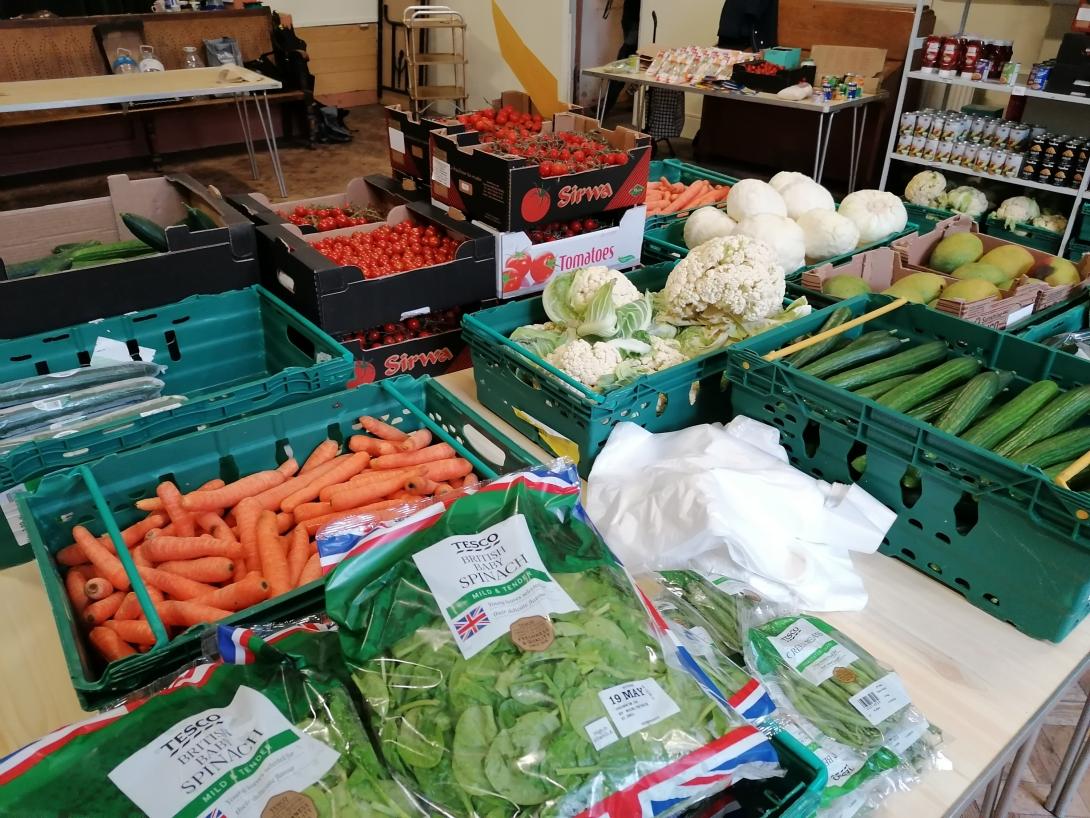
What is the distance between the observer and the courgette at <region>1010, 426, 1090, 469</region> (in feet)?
4.13

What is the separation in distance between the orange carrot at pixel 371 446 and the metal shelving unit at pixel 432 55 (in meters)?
6.02

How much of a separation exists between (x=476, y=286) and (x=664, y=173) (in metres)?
1.48

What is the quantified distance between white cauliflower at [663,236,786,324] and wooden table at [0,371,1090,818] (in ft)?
2.04

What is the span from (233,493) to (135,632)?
331mm

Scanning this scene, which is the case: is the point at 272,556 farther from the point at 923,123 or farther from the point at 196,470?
the point at 923,123

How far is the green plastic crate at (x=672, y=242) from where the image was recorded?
2408 millimetres

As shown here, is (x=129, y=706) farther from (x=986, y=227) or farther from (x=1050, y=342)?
(x=986, y=227)

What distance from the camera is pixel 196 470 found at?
1439 mm

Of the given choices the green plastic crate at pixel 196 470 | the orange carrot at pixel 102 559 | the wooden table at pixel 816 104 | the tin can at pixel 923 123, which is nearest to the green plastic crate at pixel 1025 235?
the tin can at pixel 923 123

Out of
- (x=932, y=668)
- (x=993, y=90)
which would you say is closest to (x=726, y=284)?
(x=932, y=668)

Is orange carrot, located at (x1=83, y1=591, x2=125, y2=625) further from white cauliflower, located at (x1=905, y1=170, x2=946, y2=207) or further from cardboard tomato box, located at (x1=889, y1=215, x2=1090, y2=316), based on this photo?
white cauliflower, located at (x1=905, y1=170, x2=946, y2=207)

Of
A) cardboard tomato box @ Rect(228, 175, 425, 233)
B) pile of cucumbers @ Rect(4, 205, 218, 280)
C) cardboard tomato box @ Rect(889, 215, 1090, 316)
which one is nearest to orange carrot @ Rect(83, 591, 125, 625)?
Answer: pile of cucumbers @ Rect(4, 205, 218, 280)

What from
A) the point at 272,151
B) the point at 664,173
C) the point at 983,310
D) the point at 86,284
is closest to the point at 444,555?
the point at 86,284

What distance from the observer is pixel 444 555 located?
92cm
